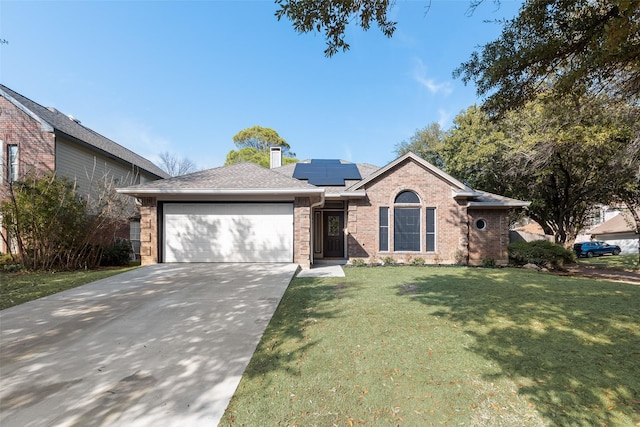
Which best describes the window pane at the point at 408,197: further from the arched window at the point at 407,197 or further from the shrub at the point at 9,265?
the shrub at the point at 9,265

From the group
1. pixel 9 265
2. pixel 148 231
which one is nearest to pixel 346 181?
pixel 148 231

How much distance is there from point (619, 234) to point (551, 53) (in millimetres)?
35948

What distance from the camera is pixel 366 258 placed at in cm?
1236

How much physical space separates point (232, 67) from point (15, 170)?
10737mm

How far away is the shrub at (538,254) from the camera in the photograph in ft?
42.1

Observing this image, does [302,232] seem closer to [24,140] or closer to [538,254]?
[538,254]

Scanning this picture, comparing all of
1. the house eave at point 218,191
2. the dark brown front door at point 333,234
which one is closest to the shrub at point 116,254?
the house eave at point 218,191

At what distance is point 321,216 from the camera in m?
13.8

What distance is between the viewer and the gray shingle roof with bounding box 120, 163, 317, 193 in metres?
10.3

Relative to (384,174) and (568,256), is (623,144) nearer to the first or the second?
(568,256)

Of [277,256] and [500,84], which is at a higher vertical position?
[500,84]

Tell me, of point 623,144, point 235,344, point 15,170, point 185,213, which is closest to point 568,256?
point 623,144

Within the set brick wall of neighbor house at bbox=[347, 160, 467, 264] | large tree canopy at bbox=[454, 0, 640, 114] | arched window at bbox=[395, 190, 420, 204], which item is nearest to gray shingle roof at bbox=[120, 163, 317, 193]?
brick wall of neighbor house at bbox=[347, 160, 467, 264]

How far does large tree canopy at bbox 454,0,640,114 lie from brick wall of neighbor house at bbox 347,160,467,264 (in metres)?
7.05
